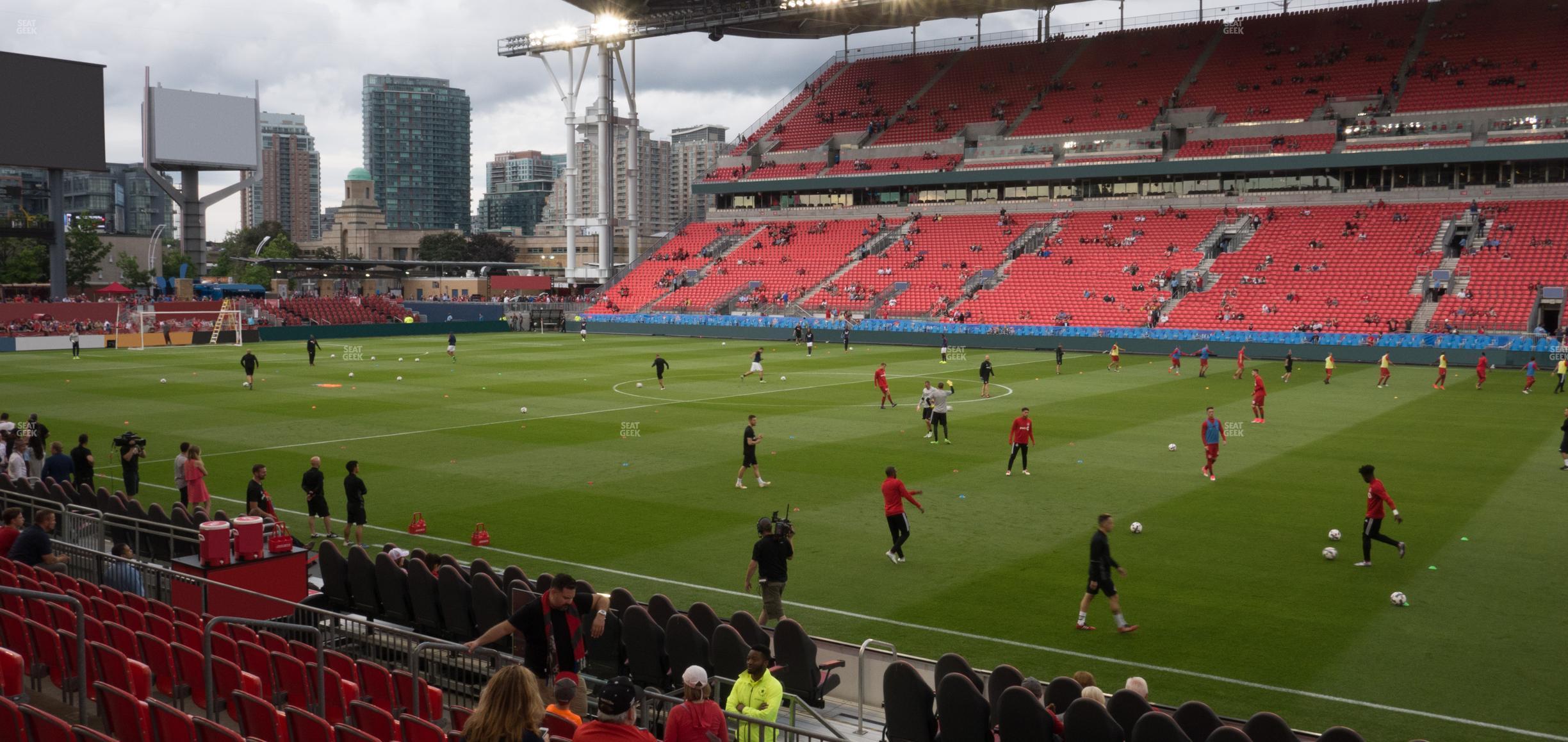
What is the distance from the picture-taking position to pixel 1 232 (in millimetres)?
68750

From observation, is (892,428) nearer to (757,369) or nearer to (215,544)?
(757,369)

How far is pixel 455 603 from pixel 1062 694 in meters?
6.63

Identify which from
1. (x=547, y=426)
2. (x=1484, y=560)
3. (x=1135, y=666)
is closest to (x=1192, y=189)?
(x=547, y=426)

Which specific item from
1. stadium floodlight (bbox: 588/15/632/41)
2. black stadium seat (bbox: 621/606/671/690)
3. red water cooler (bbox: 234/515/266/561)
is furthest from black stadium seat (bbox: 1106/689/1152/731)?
stadium floodlight (bbox: 588/15/632/41)

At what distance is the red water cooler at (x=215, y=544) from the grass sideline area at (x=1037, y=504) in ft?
15.4

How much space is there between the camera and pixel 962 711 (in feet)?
29.8

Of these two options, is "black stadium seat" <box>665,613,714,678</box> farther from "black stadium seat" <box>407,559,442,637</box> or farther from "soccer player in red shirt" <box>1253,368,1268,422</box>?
"soccer player in red shirt" <box>1253,368,1268,422</box>

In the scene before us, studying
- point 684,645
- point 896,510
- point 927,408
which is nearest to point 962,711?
point 684,645

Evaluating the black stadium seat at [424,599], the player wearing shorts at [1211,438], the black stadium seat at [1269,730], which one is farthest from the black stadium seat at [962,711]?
the player wearing shorts at [1211,438]

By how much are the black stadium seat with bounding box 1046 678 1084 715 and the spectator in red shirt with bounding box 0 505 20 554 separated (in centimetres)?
1183

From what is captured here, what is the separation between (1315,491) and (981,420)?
11770mm

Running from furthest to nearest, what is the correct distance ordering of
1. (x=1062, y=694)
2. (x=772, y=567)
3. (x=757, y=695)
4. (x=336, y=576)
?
(x=336, y=576)
(x=772, y=567)
(x=1062, y=694)
(x=757, y=695)

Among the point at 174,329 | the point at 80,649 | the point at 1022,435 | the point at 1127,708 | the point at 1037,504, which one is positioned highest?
the point at 174,329

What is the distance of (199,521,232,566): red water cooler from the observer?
12797 mm
